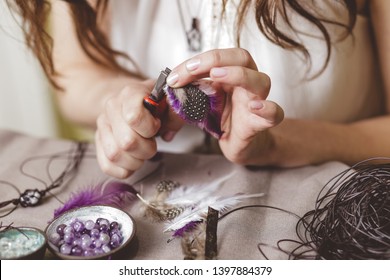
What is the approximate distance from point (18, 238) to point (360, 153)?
598 millimetres

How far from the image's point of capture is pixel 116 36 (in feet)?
3.34

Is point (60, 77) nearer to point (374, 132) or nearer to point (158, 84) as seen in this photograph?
point (158, 84)

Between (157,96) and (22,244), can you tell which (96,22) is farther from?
(22,244)

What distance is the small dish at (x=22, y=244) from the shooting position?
56cm

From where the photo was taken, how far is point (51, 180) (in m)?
0.79

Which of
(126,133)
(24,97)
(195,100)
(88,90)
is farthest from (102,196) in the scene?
(24,97)

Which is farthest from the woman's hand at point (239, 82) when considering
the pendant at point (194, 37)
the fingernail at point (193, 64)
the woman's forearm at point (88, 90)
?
the woman's forearm at point (88, 90)

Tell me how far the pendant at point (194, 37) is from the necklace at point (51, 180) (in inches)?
10.8

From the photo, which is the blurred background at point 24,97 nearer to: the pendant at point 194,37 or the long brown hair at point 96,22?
the long brown hair at point 96,22

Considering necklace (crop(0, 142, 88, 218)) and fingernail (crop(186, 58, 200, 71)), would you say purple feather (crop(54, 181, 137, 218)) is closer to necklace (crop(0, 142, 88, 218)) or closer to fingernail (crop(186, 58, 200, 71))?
necklace (crop(0, 142, 88, 218))

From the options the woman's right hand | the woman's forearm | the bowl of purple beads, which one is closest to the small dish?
the bowl of purple beads

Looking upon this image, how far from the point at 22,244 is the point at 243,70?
0.36 metres

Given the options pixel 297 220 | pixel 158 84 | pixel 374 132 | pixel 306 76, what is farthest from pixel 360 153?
pixel 158 84

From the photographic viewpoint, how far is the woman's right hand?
695mm
